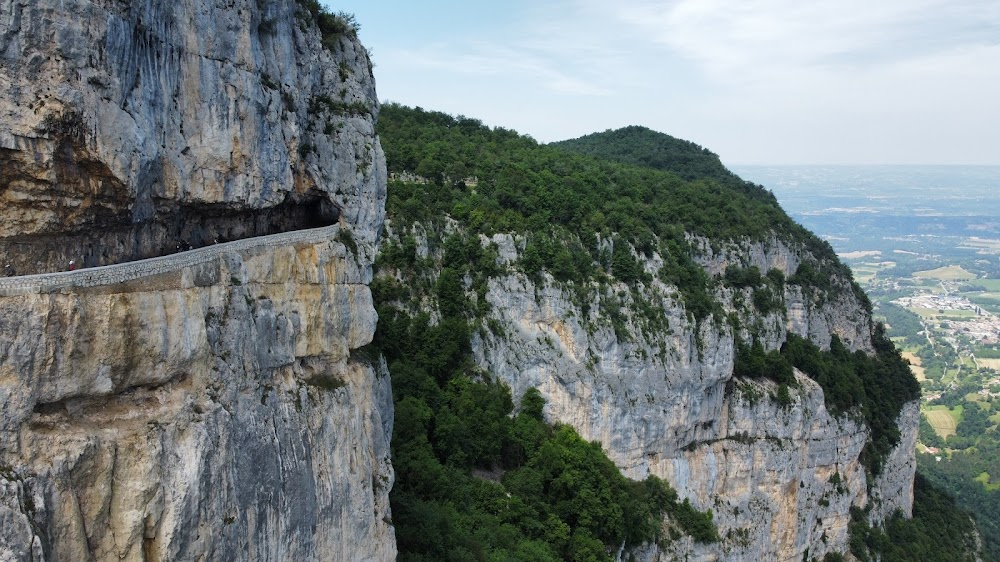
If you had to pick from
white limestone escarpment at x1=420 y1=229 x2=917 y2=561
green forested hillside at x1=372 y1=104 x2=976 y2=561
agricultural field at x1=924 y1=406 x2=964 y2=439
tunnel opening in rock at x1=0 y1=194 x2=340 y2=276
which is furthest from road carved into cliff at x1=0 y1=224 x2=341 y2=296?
agricultural field at x1=924 y1=406 x2=964 y2=439

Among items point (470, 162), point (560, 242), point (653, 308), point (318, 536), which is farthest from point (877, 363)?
point (318, 536)

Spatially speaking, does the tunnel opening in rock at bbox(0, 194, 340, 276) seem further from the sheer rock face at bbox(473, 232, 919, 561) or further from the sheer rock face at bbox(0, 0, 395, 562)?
the sheer rock face at bbox(473, 232, 919, 561)

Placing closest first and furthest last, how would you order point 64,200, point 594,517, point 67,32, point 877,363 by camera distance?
point 67,32
point 64,200
point 594,517
point 877,363

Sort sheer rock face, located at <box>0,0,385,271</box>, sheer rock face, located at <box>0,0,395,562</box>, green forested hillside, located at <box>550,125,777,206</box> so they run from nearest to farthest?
sheer rock face, located at <box>0,0,395,562</box> → sheer rock face, located at <box>0,0,385,271</box> → green forested hillside, located at <box>550,125,777,206</box>

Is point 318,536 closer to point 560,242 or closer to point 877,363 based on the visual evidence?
point 560,242

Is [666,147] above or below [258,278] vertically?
above
